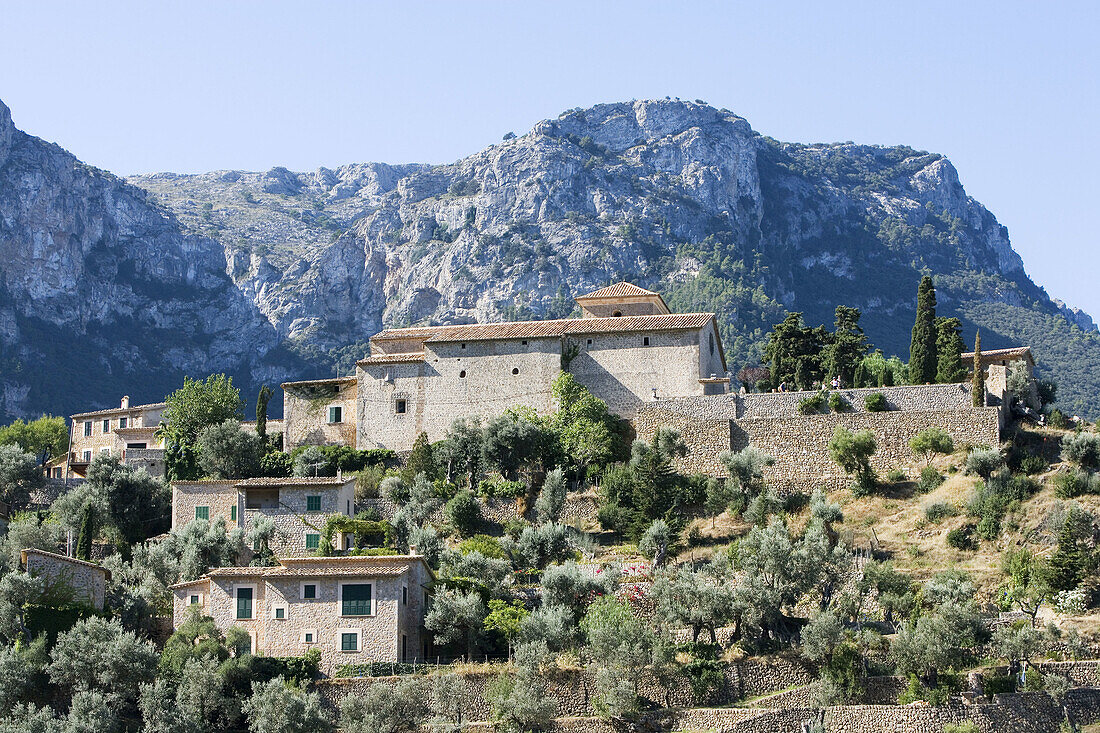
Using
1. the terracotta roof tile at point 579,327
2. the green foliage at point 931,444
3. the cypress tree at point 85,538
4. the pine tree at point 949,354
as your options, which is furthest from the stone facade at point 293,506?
the pine tree at point 949,354

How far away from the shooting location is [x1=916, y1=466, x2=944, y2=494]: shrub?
61.2 meters

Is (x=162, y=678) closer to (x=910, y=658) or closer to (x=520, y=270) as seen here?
Result: (x=910, y=658)

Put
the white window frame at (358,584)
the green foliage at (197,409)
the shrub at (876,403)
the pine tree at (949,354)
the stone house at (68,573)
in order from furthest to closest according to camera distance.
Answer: the green foliage at (197,409), the pine tree at (949,354), the shrub at (876,403), the stone house at (68,573), the white window frame at (358,584)

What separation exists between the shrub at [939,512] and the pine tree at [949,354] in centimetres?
1254

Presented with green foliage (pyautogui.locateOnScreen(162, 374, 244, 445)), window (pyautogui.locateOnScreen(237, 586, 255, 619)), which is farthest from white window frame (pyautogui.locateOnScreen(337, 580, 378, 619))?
green foliage (pyautogui.locateOnScreen(162, 374, 244, 445))

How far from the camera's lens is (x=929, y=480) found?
61469 mm

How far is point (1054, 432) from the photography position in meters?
63.8

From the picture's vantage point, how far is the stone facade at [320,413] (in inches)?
2992

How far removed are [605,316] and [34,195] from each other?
108606 millimetres

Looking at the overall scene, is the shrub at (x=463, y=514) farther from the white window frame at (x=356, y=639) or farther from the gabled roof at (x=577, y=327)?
the gabled roof at (x=577, y=327)

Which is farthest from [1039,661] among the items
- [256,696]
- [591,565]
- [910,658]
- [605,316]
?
[605,316]

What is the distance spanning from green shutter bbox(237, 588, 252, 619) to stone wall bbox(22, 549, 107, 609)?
221 inches

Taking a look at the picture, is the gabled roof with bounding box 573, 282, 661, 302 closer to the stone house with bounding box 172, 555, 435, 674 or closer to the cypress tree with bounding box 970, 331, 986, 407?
the cypress tree with bounding box 970, 331, 986, 407

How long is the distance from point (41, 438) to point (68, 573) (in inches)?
1686
